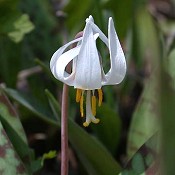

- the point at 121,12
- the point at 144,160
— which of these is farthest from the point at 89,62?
the point at 121,12

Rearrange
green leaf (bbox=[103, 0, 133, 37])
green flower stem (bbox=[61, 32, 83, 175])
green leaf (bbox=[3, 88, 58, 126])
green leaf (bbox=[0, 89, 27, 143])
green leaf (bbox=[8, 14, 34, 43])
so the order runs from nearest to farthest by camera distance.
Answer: green flower stem (bbox=[61, 32, 83, 175]) → green leaf (bbox=[0, 89, 27, 143]) → green leaf (bbox=[3, 88, 58, 126]) → green leaf (bbox=[8, 14, 34, 43]) → green leaf (bbox=[103, 0, 133, 37])

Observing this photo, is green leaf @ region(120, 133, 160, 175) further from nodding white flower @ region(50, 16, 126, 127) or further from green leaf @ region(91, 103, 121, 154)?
green leaf @ region(91, 103, 121, 154)

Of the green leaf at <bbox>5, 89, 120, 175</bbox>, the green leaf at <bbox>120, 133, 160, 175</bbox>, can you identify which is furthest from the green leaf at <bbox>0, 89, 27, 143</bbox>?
the green leaf at <bbox>120, 133, 160, 175</bbox>

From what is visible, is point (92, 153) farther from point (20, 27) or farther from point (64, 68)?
point (20, 27)

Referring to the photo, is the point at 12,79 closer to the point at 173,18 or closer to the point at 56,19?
the point at 56,19

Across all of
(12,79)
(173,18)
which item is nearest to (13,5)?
(12,79)

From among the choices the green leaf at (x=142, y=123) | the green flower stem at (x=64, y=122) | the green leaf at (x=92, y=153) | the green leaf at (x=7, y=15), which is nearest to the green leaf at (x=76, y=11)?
the green leaf at (x=7, y=15)
